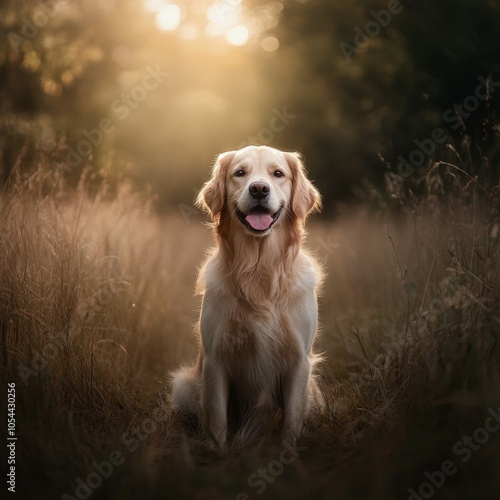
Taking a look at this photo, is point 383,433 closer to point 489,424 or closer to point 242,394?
point 489,424

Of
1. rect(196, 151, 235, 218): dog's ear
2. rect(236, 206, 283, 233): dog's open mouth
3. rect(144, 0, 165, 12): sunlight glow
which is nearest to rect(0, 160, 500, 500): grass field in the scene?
rect(236, 206, 283, 233): dog's open mouth

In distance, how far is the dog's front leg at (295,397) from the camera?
3252mm

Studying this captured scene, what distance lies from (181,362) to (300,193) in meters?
2.06

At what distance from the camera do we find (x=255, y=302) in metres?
3.37

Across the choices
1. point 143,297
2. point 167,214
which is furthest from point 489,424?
point 167,214

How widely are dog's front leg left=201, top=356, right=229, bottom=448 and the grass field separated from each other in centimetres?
16

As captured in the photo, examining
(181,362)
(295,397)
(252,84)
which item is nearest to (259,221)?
(295,397)

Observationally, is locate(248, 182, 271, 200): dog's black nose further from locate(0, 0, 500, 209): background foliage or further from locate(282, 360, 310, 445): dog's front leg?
locate(0, 0, 500, 209): background foliage

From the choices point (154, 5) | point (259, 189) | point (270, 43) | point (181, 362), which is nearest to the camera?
point (259, 189)

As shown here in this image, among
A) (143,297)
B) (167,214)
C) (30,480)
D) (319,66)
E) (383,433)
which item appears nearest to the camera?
(30,480)

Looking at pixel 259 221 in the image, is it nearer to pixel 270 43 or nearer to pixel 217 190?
pixel 217 190

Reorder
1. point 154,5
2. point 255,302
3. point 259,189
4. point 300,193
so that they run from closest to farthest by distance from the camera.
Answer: point 259,189 → point 255,302 → point 300,193 → point 154,5

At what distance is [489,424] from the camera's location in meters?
2.37

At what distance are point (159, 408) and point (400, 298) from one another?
6.51 feet
